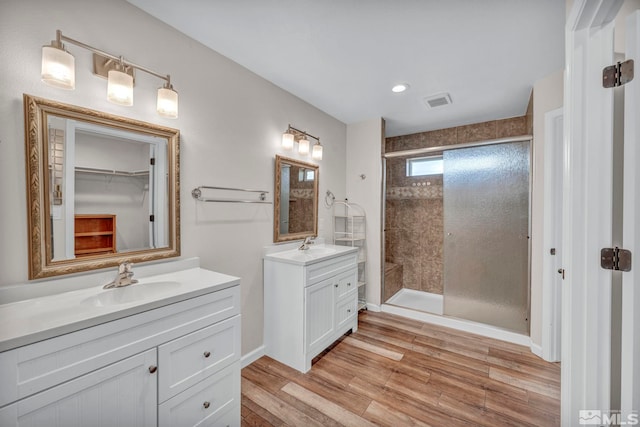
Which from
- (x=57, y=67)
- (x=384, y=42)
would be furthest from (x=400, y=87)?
(x=57, y=67)

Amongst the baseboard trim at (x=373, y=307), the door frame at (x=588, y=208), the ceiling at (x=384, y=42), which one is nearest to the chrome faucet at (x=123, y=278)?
the ceiling at (x=384, y=42)

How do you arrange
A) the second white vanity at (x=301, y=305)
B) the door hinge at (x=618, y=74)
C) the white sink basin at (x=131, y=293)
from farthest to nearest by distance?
the second white vanity at (x=301, y=305), the white sink basin at (x=131, y=293), the door hinge at (x=618, y=74)

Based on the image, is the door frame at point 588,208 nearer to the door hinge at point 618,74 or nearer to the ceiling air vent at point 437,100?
the door hinge at point 618,74

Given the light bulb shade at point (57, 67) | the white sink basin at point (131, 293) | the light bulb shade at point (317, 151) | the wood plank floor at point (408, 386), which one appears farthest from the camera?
the light bulb shade at point (317, 151)

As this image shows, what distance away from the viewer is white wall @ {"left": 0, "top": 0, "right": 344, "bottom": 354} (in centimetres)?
108

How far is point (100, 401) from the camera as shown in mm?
944

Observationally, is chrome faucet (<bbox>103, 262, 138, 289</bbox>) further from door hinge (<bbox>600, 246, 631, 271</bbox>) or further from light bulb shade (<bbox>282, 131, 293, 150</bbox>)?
door hinge (<bbox>600, 246, 631, 271</bbox>)

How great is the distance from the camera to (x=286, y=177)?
2.46 metres

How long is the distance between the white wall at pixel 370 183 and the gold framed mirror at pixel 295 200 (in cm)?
74

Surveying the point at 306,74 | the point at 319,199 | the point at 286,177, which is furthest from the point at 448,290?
the point at 306,74

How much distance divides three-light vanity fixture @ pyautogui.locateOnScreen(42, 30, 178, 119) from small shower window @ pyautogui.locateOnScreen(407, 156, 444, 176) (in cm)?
325

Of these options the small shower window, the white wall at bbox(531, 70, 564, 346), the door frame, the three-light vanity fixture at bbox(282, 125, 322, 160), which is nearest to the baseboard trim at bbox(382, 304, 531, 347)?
the white wall at bbox(531, 70, 564, 346)

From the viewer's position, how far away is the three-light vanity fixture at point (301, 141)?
2371 millimetres

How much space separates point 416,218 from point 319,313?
2.36 meters
